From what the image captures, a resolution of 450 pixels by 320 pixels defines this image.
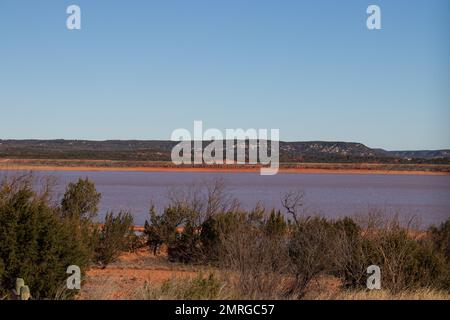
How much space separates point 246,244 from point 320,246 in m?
2.93

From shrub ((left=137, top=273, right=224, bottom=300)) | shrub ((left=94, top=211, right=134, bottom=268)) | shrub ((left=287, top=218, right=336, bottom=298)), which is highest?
shrub ((left=137, top=273, right=224, bottom=300))

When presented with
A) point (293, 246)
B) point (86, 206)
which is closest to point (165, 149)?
point (86, 206)

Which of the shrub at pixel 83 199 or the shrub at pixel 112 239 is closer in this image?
the shrub at pixel 112 239

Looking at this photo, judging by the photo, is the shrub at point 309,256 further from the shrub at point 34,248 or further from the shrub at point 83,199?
the shrub at point 83,199

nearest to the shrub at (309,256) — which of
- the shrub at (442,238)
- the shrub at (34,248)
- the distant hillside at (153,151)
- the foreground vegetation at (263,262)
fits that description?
the foreground vegetation at (263,262)

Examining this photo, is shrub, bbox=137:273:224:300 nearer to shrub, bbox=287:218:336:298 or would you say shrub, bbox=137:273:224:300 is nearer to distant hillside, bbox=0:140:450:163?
shrub, bbox=287:218:336:298

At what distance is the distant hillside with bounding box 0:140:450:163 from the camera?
10894cm

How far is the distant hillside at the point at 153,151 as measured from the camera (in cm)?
10894

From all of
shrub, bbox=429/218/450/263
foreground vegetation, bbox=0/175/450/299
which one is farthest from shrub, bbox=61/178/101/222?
shrub, bbox=429/218/450/263

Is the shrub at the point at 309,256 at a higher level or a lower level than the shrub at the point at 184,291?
lower

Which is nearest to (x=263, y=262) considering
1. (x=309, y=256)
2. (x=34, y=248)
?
(x=309, y=256)

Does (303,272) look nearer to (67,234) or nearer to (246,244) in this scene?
(246,244)

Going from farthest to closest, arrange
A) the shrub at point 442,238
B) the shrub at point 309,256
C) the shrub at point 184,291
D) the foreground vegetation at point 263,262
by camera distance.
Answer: the shrub at point 442,238
the shrub at point 309,256
the foreground vegetation at point 263,262
the shrub at point 184,291

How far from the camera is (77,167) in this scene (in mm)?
91500
